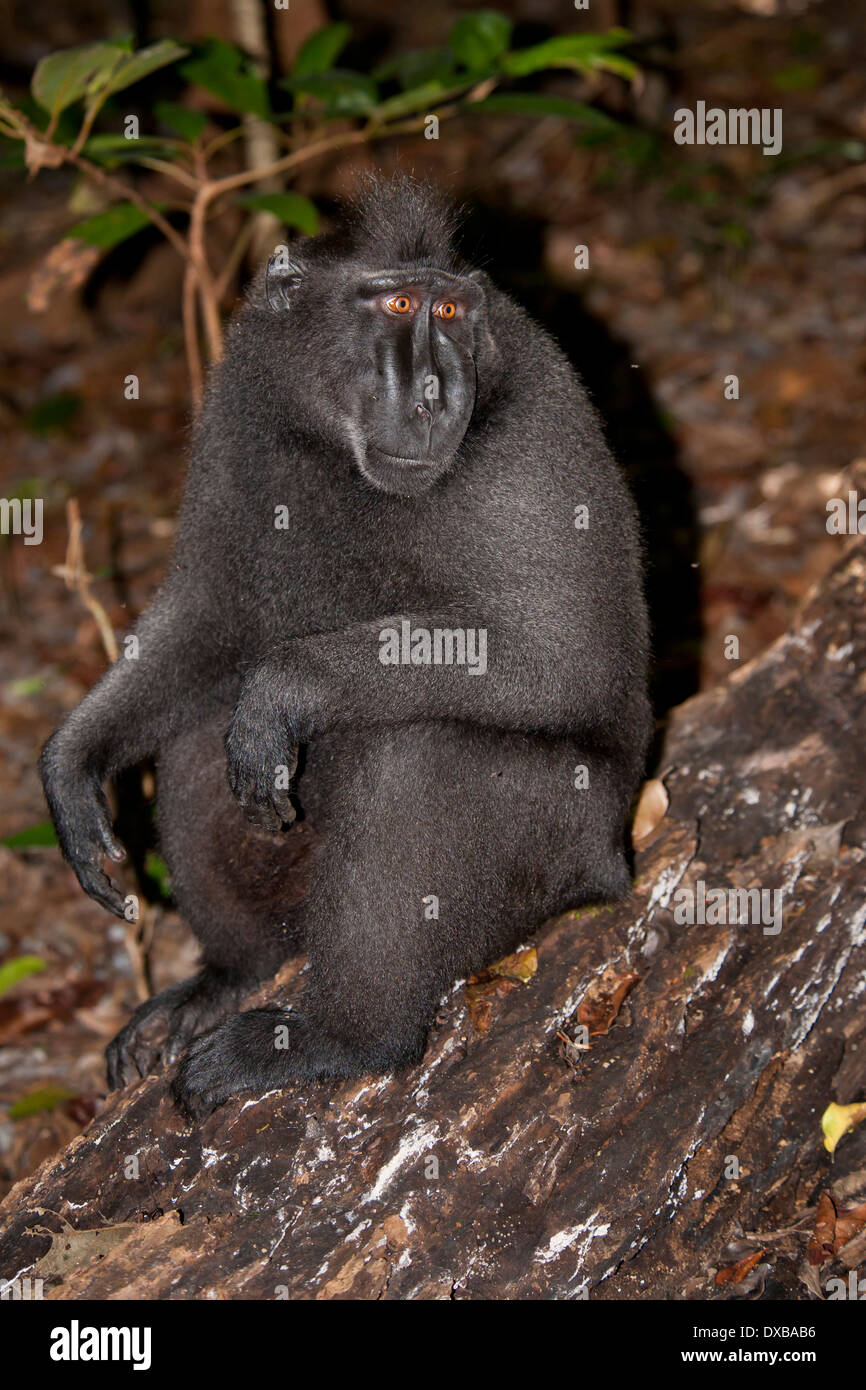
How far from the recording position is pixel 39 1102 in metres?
5.24

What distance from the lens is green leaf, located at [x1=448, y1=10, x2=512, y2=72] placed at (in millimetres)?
5395

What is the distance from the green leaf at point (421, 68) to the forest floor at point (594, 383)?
44cm

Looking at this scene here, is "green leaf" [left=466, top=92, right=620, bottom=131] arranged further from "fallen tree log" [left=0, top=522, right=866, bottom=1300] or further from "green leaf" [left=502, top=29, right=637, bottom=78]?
"fallen tree log" [left=0, top=522, right=866, bottom=1300]

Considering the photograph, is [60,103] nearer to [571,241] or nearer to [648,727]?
[648,727]

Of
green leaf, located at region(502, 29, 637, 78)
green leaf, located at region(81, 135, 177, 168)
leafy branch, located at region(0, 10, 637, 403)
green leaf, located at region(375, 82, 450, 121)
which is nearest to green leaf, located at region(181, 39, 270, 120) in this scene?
leafy branch, located at region(0, 10, 637, 403)

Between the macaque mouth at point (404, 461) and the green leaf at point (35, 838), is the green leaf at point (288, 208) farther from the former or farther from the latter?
the green leaf at point (35, 838)

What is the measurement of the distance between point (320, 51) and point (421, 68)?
1.48ft

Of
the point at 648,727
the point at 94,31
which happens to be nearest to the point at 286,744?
the point at 648,727

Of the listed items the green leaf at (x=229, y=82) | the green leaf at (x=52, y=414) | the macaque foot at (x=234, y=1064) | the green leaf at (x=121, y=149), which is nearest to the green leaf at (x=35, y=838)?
the macaque foot at (x=234, y=1064)

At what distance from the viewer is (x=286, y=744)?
3.89 meters

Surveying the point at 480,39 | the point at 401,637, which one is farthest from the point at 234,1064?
the point at 480,39

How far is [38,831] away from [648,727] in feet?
7.79

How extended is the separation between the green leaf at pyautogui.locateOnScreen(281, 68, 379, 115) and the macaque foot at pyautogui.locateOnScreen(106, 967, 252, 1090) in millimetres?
3515

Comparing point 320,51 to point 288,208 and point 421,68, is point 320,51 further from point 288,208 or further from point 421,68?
point 288,208
